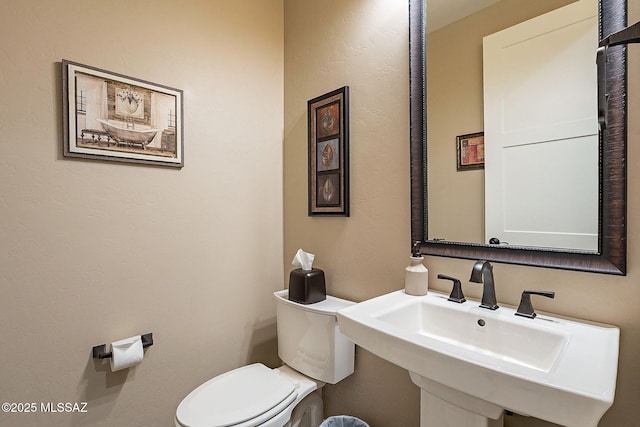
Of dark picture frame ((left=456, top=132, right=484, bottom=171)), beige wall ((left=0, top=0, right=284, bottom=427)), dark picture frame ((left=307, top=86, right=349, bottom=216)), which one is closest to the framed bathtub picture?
beige wall ((left=0, top=0, right=284, bottom=427))

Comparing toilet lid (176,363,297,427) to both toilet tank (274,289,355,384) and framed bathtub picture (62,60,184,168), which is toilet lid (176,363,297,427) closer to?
toilet tank (274,289,355,384)

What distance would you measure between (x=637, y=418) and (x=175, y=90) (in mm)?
2077

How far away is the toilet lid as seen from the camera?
1.17 m

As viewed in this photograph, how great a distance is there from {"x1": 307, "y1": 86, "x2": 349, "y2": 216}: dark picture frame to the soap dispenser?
0.46 metres

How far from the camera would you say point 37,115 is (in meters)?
1.23

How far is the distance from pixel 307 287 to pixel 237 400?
54 centimetres

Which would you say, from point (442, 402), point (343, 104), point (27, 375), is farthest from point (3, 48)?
point (442, 402)

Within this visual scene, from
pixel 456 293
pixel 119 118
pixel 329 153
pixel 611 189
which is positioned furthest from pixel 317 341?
pixel 119 118

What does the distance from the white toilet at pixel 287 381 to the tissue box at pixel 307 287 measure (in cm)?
3

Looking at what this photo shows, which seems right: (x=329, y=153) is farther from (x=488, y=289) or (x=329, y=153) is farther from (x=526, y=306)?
(x=526, y=306)

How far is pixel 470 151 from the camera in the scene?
48.0 inches

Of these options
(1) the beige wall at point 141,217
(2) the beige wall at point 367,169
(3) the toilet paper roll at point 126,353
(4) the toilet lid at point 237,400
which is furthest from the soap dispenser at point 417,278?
(3) the toilet paper roll at point 126,353

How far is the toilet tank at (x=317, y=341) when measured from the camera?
1.43 meters

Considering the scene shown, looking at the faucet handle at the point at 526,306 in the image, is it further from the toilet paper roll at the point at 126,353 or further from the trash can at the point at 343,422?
the toilet paper roll at the point at 126,353
